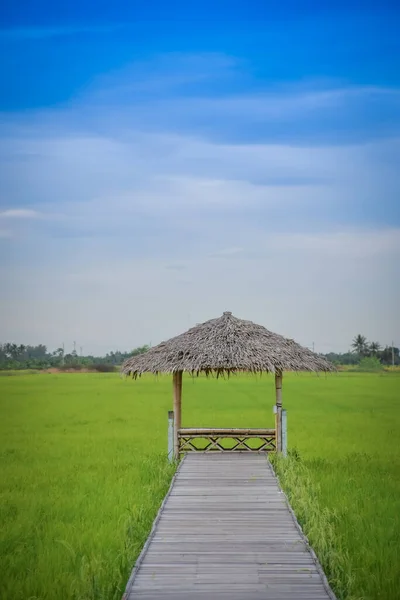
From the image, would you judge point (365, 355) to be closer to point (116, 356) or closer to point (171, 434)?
point (116, 356)

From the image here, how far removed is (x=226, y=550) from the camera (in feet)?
22.4

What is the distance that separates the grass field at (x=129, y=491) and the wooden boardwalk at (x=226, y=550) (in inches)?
8.6

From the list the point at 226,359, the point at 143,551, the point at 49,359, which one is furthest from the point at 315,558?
the point at 49,359

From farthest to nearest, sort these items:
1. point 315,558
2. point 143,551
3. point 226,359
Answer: point 226,359
point 143,551
point 315,558

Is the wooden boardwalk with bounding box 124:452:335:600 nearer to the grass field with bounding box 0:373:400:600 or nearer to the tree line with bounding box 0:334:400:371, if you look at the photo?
the grass field with bounding box 0:373:400:600

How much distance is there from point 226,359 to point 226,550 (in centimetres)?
610

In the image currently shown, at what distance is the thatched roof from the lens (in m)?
12.8

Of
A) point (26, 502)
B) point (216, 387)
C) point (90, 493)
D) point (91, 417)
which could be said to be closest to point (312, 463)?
point (90, 493)

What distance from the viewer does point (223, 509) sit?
8.62 metres

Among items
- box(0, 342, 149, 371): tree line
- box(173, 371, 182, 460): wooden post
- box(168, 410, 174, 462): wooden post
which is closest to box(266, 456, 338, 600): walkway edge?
box(168, 410, 174, 462): wooden post

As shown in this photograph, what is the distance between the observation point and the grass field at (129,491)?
21.5 feet

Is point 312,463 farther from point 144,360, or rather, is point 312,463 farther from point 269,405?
point 269,405

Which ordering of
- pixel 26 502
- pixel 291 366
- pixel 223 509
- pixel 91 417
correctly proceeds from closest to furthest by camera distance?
pixel 223 509
pixel 26 502
pixel 291 366
pixel 91 417

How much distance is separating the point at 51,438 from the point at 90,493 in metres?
7.15
